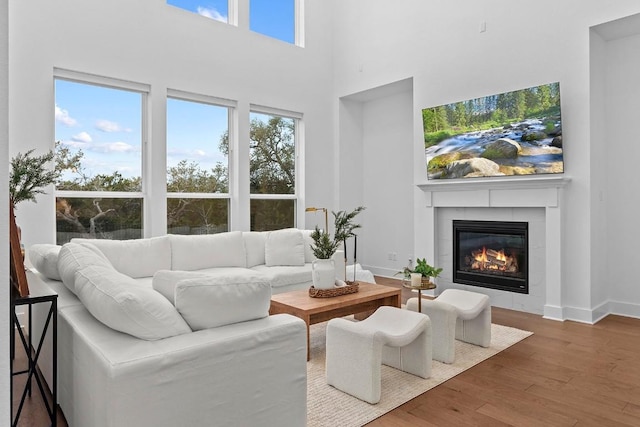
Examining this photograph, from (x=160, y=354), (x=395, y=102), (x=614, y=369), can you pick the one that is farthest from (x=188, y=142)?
(x=614, y=369)

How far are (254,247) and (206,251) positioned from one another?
0.61m

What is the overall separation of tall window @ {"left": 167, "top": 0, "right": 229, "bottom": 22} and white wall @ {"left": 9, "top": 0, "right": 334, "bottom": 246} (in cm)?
19

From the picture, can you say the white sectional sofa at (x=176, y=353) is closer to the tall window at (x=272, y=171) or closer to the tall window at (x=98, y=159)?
the tall window at (x=98, y=159)

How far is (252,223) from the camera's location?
5.87 m

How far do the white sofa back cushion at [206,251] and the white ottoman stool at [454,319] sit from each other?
2108mm

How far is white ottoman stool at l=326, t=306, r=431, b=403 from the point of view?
2445mm

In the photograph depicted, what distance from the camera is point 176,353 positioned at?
1626mm

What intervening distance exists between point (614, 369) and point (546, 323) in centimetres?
113

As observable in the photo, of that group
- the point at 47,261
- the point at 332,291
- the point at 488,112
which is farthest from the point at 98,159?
the point at 488,112

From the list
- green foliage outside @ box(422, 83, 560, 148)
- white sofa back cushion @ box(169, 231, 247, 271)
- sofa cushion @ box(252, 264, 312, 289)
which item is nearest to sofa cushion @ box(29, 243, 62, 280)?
white sofa back cushion @ box(169, 231, 247, 271)

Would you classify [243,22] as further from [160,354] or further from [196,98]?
[160,354]

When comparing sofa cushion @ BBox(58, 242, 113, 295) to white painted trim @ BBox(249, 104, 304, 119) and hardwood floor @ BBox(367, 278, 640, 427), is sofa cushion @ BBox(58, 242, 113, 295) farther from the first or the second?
white painted trim @ BBox(249, 104, 304, 119)

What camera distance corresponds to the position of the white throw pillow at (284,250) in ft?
15.8

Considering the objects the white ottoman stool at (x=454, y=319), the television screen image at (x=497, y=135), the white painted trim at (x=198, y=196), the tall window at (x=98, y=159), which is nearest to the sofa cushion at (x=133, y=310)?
the white ottoman stool at (x=454, y=319)
